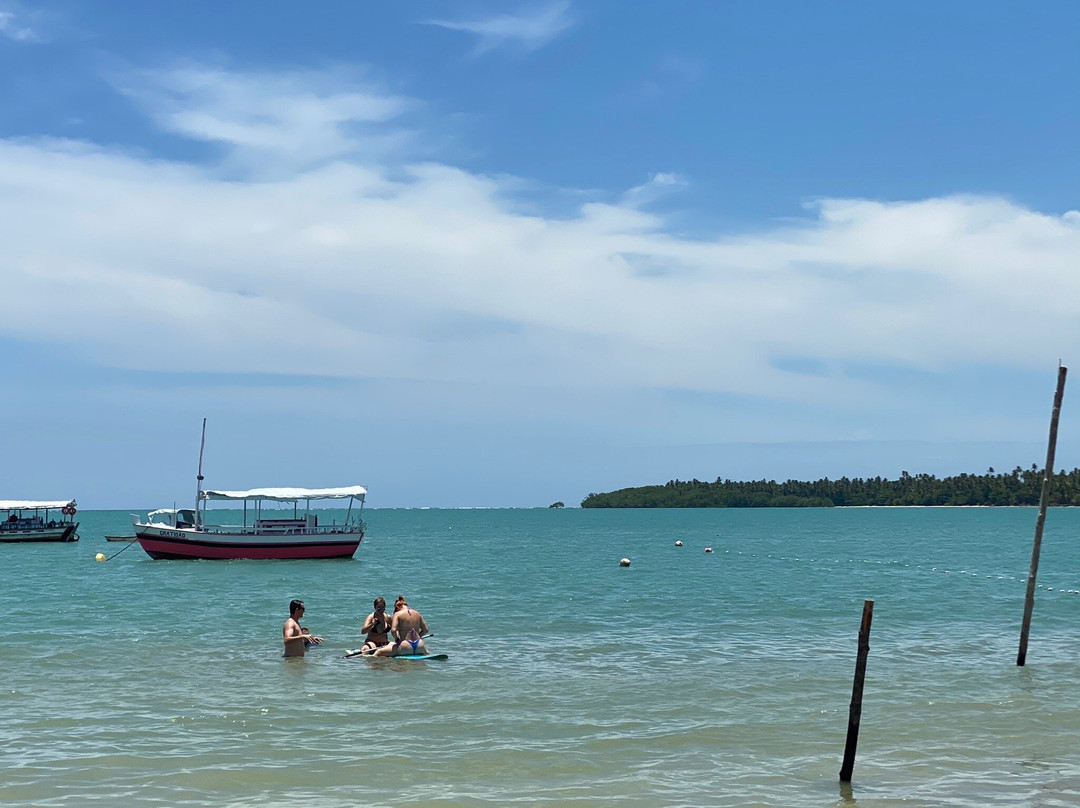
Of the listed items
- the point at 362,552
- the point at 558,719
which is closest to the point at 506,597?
the point at 558,719

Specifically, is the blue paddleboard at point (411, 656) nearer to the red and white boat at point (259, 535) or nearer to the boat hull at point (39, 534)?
the red and white boat at point (259, 535)

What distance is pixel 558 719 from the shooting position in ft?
57.4

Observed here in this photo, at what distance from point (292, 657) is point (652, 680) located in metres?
8.12

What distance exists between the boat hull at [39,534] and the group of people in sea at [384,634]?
257 ft

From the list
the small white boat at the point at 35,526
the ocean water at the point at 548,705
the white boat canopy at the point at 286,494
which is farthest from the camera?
the small white boat at the point at 35,526

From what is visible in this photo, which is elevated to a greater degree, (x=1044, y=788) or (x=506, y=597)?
(x=1044, y=788)

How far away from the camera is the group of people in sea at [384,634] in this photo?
23328 millimetres

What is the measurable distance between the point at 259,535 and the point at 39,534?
42.7 meters

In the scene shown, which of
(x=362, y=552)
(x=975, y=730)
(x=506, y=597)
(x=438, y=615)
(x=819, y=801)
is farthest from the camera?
(x=362, y=552)

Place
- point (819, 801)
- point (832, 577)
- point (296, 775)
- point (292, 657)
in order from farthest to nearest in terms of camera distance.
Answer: point (832, 577), point (292, 657), point (296, 775), point (819, 801)

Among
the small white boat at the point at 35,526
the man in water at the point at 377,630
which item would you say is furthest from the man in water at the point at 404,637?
the small white boat at the point at 35,526

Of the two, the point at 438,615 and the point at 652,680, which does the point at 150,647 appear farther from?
the point at 652,680

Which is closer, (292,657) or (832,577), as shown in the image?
(292,657)

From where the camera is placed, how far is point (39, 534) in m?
93.8
